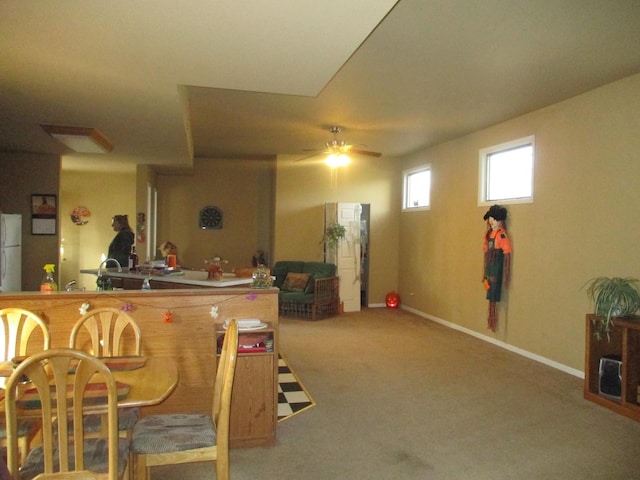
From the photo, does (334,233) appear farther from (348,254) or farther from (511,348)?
(511,348)

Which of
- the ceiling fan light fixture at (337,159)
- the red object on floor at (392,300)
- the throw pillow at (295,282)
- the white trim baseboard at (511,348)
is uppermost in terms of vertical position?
the ceiling fan light fixture at (337,159)

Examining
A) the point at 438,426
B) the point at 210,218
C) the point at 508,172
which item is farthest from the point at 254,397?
the point at 210,218

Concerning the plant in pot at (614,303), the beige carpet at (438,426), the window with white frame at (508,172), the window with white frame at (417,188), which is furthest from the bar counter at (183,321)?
the window with white frame at (417,188)

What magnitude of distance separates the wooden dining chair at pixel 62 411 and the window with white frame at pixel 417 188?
624 centimetres

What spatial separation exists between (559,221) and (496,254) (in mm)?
877

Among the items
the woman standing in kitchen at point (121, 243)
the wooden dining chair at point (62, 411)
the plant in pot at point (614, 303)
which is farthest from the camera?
the woman standing in kitchen at point (121, 243)

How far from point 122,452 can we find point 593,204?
4.24 metres

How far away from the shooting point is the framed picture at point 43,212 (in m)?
6.40

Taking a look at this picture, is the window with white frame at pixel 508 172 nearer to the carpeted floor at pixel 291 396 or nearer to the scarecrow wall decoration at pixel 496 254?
the scarecrow wall decoration at pixel 496 254

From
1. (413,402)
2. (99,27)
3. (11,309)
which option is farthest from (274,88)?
(413,402)

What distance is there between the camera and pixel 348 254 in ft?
25.4

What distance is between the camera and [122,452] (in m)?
1.93

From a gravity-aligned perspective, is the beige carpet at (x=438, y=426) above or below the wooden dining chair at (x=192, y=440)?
below

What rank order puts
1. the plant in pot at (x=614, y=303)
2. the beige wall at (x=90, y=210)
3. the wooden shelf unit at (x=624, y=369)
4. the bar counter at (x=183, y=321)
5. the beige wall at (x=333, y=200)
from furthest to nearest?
1. the beige wall at (x=90, y=210)
2. the beige wall at (x=333, y=200)
3. the plant in pot at (x=614, y=303)
4. the wooden shelf unit at (x=624, y=369)
5. the bar counter at (x=183, y=321)
